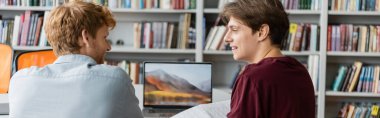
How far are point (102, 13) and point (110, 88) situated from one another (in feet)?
0.87

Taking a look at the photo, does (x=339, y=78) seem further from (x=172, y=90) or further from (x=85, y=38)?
(x=85, y=38)

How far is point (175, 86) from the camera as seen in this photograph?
2.96 metres

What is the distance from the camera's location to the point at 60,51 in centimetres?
180

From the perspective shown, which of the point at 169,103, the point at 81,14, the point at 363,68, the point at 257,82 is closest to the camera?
the point at 257,82

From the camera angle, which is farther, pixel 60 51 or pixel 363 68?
pixel 363 68

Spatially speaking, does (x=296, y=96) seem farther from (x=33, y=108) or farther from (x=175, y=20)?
(x=175, y=20)

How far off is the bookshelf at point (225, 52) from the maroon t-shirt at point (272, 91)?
315cm

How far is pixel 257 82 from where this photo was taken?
5.30 feet

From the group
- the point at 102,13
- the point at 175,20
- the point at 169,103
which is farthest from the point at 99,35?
the point at 175,20

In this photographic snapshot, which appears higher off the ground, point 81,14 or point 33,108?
point 81,14

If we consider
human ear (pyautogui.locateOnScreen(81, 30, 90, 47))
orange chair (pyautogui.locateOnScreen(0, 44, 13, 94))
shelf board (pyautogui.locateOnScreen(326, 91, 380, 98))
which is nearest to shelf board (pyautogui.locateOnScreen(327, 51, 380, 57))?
shelf board (pyautogui.locateOnScreen(326, 91, 380, 98))

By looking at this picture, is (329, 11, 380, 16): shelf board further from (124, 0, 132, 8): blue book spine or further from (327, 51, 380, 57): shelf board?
(124, 0, 132, 8): blue book spine

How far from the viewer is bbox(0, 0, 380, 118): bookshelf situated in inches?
191

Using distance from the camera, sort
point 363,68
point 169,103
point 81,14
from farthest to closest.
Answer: point 363,68
point 169,103
point 81,14
